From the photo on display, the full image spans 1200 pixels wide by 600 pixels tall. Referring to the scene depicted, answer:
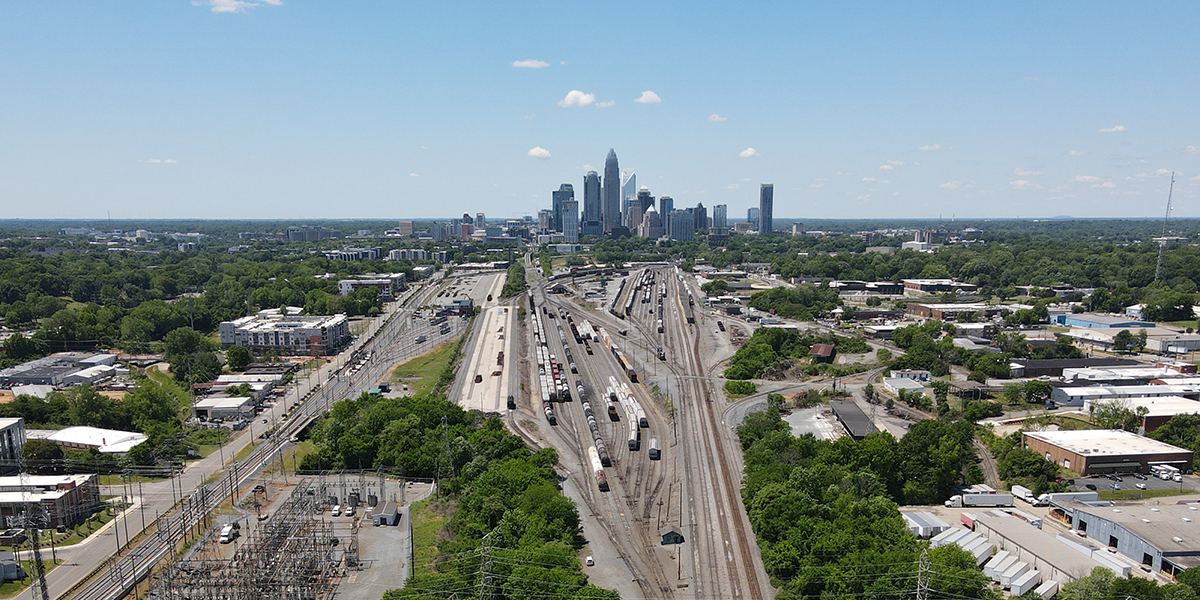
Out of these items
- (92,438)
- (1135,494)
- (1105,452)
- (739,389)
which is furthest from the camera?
(739,389)

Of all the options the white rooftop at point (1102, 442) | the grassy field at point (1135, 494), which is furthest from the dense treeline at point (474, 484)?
the white rooftop at point (1102, 442)

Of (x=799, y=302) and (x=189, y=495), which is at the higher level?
(x=799, y=302)

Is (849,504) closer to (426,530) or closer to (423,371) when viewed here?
(426,530)

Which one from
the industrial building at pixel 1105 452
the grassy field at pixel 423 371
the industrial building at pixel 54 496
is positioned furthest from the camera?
the grassy field at pixel 423 371

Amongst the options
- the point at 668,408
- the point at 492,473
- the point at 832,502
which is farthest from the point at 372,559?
the point at 668,408

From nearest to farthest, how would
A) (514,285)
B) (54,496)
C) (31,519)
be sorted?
(31,519)
(54,496)
(514,285)

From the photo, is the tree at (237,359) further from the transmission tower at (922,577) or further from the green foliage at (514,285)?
the transmission tower at (922,577)

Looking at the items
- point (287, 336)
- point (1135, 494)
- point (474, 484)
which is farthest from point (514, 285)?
point (1135, 494)
